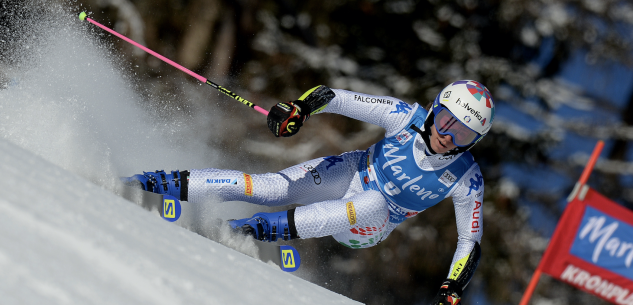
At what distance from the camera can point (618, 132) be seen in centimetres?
851

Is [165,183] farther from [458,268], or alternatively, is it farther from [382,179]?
[458,268]

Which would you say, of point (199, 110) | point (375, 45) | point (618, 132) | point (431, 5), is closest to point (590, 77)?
point (618, 132)

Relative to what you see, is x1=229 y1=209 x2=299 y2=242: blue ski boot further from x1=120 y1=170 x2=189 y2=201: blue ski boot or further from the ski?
x1=120 y1=170 x2=189 y2=201: blue ski boot

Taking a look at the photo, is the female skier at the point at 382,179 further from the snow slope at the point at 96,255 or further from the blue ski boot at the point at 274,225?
the snow slope at the point at 96,255

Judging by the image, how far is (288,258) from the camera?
2.94 m

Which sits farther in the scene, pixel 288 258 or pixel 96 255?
pixel 288 258

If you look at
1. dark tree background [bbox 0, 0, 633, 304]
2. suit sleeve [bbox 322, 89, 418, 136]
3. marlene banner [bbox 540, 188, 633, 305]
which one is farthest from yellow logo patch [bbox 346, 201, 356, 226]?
dark tree background [bbox 0, 0, 633, 304]

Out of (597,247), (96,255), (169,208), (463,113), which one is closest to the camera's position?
(96,255)

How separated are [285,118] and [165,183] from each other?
30.0 inches

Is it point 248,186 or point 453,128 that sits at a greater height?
point 453,128

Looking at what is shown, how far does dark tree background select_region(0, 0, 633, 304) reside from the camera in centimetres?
841

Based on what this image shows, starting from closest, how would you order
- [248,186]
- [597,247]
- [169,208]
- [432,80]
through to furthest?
1. [597,247]
2. [169,208]
3. [248,186]
4. [432,80]

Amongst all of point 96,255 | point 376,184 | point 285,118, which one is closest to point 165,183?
point 285,118

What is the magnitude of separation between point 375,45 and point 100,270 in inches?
315
